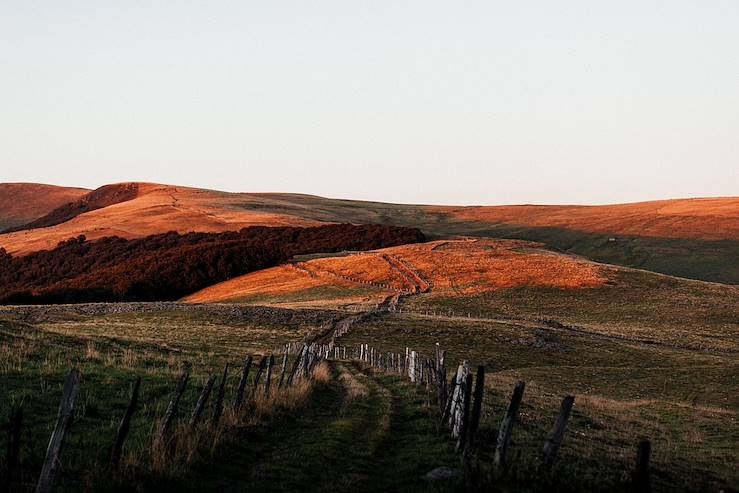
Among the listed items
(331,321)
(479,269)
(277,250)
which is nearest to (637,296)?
(479,269)

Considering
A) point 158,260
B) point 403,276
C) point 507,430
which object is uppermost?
point 507,430

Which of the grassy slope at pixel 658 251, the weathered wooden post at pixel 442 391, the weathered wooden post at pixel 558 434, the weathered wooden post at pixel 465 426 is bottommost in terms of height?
the grassy slope at pixel 658 251

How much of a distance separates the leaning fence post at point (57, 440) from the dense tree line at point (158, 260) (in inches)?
3394

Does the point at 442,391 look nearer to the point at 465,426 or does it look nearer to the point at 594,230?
the point at 465,426

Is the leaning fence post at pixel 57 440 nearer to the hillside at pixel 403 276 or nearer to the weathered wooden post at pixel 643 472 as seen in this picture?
the weathered wooden post at pixel 643 472

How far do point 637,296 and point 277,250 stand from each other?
52.2 meters

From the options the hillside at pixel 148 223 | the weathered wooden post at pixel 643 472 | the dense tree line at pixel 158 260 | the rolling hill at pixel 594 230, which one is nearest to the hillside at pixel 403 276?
the dense tree line at pixel 158 260

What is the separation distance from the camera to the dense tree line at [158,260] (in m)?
96.4

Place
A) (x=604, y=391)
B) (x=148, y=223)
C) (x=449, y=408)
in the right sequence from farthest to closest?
(x=148, y=223) → (x=604, y=391) → (x=449, y=408)

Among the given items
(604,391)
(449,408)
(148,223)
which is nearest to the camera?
(449,408)

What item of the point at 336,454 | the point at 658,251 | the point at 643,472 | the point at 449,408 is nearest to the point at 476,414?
the point at 336,454

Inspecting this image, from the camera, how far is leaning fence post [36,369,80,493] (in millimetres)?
10188

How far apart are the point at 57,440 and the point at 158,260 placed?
10408cm

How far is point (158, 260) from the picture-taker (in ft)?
365
